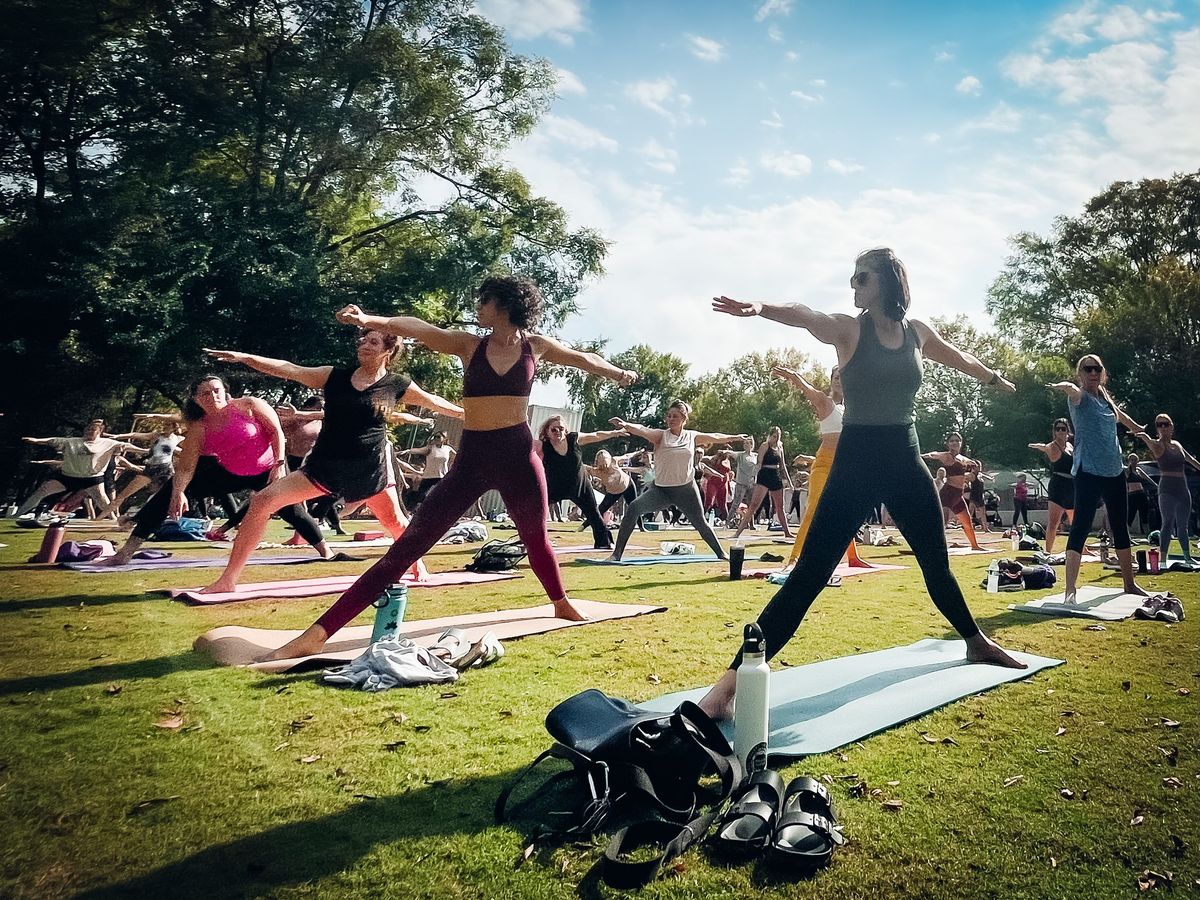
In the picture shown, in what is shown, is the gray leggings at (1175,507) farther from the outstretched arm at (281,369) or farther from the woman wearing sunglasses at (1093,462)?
the outstretched arm at (281,369)

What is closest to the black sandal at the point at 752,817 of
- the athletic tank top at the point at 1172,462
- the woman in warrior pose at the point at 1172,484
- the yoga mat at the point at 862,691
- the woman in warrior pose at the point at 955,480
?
the yoga mat at the point at 862,691

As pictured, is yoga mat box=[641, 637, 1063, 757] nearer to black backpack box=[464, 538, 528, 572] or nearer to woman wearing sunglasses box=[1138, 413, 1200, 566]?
black backpack box=[464, 538, 528, 572]

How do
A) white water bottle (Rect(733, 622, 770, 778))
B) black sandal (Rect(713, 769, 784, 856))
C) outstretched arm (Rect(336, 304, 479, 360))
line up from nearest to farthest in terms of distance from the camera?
black sandal (Rect(713, 769, 784, 856)) < white water bottle (Rect(733, 622, 770, 778)) < outstretched arm (Rect(336, 304, 479, 360))

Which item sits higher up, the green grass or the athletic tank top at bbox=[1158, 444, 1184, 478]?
the athletic tank top at bbox=[1158, 444, 1184, 478]

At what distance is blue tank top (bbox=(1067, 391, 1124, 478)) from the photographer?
21.2 feet

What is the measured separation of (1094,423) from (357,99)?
8248mm

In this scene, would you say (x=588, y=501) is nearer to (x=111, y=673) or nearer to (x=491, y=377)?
(x=491, y=377)

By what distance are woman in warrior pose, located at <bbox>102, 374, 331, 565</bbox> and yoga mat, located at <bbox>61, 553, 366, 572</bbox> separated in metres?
0.44

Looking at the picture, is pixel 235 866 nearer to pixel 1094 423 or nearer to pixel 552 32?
pixel 552 32

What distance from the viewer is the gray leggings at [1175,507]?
9719 millimetres

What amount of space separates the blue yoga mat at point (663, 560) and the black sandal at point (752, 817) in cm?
787

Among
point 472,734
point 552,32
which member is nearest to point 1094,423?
point 552,32

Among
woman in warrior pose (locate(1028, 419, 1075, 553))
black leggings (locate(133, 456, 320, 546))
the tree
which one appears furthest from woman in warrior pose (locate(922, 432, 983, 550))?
black leggings (locate(133, 456, 320, 546))

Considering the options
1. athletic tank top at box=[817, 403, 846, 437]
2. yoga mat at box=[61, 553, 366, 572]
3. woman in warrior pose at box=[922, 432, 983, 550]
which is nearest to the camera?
yoga mat at box=[61, 553, 366, 572]
